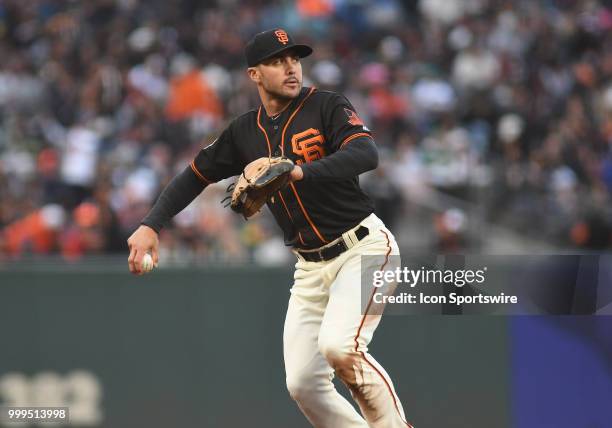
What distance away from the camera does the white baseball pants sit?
17.6ft

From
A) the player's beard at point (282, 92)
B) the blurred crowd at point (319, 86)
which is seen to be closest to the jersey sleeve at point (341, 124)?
the player's beard at point (282, 92)

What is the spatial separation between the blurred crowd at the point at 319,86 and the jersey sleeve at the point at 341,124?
12.5ft

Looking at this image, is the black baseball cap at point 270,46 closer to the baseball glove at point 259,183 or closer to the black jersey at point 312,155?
the black jersey at point 312,155

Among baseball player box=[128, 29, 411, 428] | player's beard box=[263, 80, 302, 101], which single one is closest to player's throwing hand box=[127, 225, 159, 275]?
baseball player box=[128, 29, 411, 428]

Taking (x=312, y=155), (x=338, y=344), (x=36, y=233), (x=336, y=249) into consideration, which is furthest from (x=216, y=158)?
(x=36, y=233)

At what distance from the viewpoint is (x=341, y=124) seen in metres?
5.48

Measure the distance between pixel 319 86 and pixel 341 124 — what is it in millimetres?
7136

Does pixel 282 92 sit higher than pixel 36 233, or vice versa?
pixel 282 92

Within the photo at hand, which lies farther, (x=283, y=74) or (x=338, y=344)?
(x=283, y=74)

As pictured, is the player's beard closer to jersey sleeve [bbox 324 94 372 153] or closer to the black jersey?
the black jersey

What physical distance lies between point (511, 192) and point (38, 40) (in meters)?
7.33

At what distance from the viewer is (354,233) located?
5.65 metres

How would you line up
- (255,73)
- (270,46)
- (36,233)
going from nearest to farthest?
1. (270,46)
2. (255,73)
3. (36,233)

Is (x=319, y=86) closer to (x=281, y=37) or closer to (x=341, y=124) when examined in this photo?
(x=281, y=37)
